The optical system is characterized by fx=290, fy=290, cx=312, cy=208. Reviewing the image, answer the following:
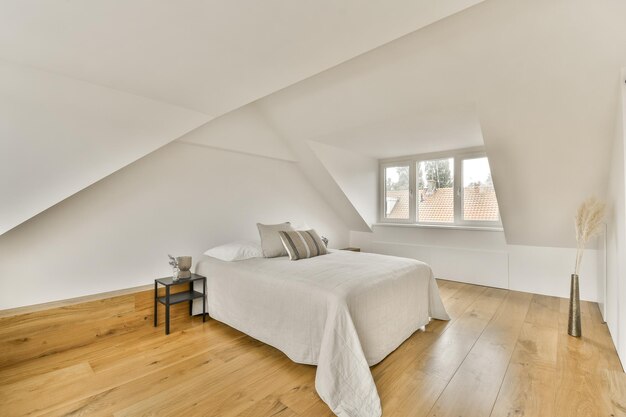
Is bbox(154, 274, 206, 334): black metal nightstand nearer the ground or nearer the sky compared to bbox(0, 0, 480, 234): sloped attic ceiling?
nearer the ground

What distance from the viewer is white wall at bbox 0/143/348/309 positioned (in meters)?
2.31

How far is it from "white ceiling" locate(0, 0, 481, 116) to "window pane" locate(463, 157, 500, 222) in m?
3.10

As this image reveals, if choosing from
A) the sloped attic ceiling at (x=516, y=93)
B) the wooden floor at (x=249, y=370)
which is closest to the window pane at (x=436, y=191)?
the sloped attic ceiling at (x=516, y=93)

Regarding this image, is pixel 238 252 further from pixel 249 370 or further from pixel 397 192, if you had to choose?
pixel 397 192

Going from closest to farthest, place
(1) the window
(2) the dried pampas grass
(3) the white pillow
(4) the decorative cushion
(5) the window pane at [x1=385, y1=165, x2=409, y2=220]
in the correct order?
(2) the dried pampas grass < (3) the white pillow < (4) the decorative cushion < (1) the window < (5) the window pane at [x1=385, y1=165, x2=409, y2=220]

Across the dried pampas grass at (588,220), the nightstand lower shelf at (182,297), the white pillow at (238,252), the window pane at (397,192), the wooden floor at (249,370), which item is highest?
the window pane at (397,192)

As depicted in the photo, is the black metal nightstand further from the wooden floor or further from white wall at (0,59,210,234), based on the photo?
white wall at (0,59,210,234)

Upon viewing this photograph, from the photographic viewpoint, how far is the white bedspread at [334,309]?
1.70 m

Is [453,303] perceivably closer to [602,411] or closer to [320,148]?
[602,411]

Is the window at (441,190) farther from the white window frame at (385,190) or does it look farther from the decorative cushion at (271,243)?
the decorative cushion at (271,243)

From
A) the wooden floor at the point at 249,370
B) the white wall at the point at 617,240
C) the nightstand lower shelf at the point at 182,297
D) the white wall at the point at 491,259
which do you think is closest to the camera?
the wooden floor at the point at 249,370

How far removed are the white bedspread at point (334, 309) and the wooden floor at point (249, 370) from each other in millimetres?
123

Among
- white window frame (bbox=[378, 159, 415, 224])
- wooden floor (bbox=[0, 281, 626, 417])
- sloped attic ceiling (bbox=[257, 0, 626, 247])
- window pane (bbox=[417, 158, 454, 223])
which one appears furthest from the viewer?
white window frame (bbox=[378, 159, 415, 224])

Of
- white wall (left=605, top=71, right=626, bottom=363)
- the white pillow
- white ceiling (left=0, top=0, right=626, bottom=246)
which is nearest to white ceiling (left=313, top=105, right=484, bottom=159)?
white ceiling (left=0, top=0, right=626, bottom=246)
